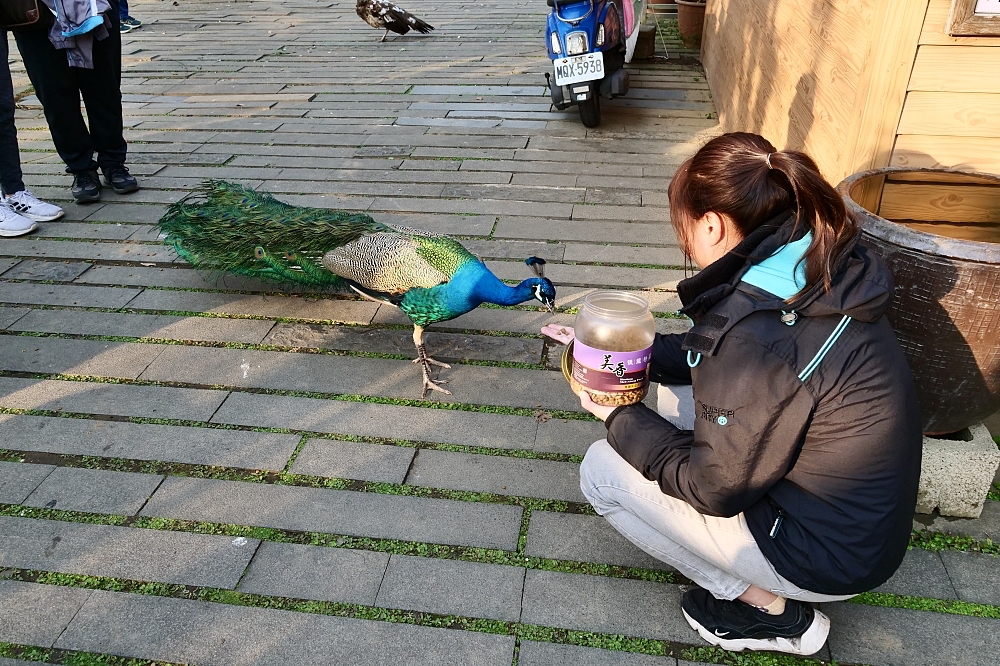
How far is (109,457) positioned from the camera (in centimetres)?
260

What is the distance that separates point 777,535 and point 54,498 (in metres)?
2.28

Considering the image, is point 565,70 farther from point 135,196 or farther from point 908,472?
point 908,472

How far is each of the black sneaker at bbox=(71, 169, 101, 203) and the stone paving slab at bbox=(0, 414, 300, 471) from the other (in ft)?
7.46

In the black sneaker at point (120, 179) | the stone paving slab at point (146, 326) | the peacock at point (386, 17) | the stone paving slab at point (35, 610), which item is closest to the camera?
the stone paving slab at point (35, 610)

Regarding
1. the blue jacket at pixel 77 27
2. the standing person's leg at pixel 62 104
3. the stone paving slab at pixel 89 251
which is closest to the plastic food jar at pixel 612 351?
the stone paving slab at pixel 89 251

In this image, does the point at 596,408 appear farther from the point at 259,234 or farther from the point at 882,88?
the point at 259,234

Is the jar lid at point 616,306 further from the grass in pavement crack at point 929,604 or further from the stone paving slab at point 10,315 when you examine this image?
the stone paving slab at point 10,315

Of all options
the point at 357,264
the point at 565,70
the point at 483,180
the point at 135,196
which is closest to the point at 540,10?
the point at 565,70

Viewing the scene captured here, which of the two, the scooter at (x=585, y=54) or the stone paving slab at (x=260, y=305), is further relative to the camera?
the scooter at (x=585, y=54)

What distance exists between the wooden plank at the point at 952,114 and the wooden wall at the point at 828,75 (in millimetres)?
51

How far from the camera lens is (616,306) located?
7.09 ft

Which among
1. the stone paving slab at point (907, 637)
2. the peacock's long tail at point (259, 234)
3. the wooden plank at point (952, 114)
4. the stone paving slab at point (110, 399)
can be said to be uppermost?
the wooden plank at point (952, 114)

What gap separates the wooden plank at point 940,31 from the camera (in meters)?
2.40

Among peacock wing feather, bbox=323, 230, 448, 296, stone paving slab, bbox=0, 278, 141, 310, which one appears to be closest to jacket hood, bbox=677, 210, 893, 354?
peacock wing feather, bbox=323, 230, 448, 296
